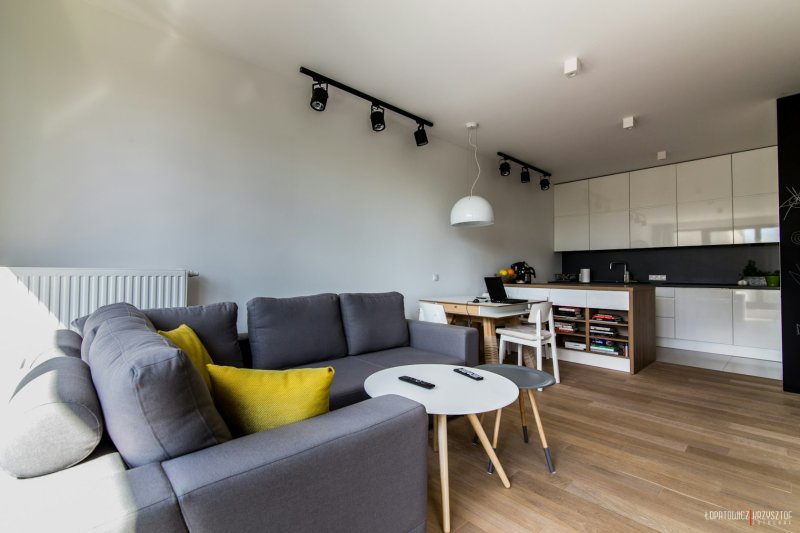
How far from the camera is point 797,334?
307cm

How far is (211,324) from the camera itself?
6.82ft

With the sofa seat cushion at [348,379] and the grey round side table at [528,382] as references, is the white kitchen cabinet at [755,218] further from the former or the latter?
the sofa seat cushion at [348,379]

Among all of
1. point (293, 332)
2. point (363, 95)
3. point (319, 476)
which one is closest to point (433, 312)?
point (293, 332)

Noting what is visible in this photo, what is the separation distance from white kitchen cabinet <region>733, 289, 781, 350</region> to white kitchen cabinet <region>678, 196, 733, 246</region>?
730mm

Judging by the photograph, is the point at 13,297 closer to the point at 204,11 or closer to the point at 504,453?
the point at 204,11

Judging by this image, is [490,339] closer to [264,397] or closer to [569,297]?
[569,297]

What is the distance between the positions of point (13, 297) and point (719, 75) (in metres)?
4.84

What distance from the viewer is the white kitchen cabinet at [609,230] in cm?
543

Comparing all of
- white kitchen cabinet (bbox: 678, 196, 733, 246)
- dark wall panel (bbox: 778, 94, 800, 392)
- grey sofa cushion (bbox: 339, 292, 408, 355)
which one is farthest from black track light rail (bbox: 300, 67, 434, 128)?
white kitchen cabinet (bbox: 678, 196, 733, 246)

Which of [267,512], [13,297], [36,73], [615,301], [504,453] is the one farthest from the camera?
[615,301]

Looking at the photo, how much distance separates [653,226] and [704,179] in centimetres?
81

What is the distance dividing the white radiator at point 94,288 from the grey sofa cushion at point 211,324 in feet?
0.86

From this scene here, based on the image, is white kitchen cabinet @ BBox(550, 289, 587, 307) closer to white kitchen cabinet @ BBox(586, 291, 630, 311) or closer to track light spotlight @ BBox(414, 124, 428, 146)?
white kitchen cabinet @ BBox(586, 291, 630, 311)

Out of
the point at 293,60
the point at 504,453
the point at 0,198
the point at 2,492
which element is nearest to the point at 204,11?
the point at 293,60
